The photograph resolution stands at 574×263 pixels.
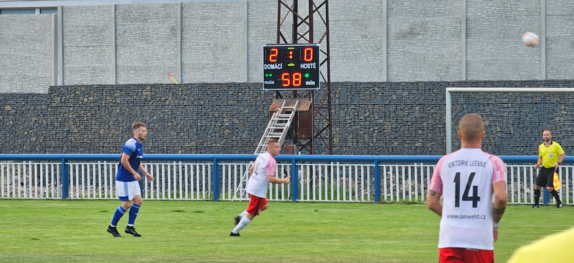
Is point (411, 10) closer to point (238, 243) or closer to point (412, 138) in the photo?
point (412, 138)

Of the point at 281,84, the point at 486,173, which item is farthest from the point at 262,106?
the point at 486,173

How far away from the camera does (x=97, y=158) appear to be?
19.0m

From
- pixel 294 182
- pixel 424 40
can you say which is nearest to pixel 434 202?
pixel 294 182

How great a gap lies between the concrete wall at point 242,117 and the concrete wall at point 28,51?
317 centimetres

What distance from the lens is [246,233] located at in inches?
469

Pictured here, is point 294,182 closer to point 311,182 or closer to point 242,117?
point 311,182

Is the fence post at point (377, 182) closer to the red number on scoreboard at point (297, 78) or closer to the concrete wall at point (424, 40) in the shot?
the red number on scoreboard at point (297, 78)

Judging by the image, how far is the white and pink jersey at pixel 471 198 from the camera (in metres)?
5.13

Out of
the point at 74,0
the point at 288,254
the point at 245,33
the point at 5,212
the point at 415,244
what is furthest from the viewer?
the point at 74,0

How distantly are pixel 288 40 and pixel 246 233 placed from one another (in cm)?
1748

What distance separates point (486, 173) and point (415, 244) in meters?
5.37

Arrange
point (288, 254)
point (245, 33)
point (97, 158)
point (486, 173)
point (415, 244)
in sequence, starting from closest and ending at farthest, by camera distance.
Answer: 1. point (486, 173)
2. point (288, 254)
3. point (415, 244)
4. point (97, 158)
5. point (245, 33)

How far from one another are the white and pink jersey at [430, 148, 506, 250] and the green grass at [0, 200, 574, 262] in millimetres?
3689

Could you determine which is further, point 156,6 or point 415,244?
point 156,6
